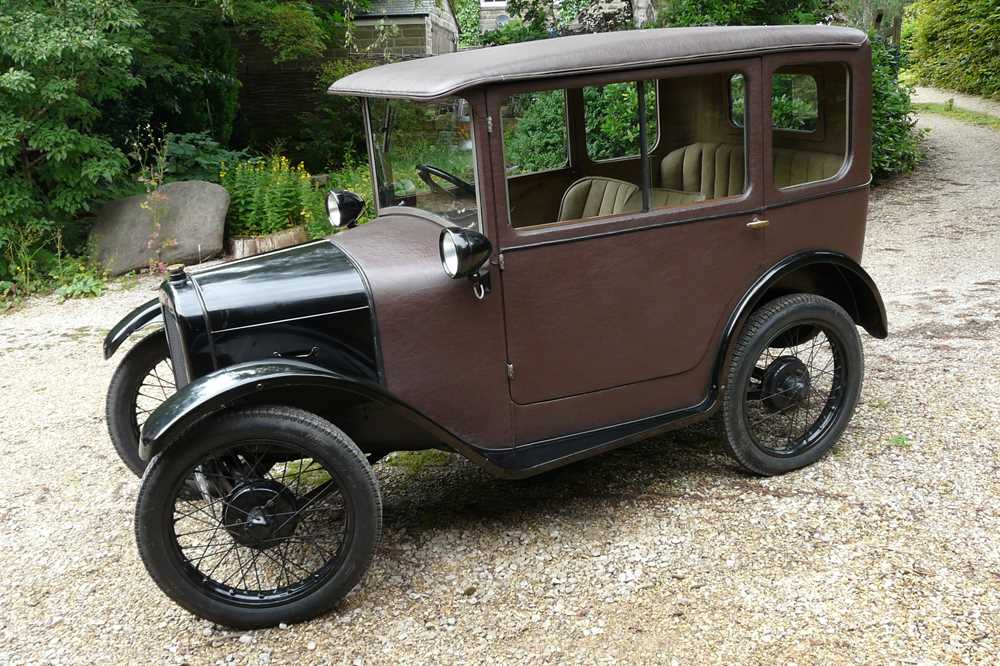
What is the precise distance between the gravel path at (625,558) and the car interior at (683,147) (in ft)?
4.19

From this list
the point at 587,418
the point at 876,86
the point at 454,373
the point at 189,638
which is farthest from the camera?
the point at 876,86

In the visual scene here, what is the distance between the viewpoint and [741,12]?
33.1 ft

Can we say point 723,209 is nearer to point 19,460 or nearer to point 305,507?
point 305,507

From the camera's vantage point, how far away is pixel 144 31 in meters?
8.89

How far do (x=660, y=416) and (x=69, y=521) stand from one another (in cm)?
272

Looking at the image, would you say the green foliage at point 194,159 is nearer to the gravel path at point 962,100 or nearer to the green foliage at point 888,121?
the green foliage at point 888,121

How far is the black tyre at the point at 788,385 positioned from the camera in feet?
12.5

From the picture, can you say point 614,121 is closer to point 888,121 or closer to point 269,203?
point 269,203

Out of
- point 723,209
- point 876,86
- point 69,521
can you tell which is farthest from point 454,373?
point 876,86

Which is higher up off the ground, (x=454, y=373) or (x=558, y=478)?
(x=454, y=373)

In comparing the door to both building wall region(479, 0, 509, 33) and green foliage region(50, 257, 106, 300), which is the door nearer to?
green foliage region(50, 257, 106, 300)

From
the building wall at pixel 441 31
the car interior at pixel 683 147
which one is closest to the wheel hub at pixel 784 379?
the car interior at pixel 683 147

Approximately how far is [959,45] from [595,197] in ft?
63.0

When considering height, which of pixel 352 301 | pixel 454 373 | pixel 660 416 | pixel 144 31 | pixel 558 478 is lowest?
pixel 558 478
